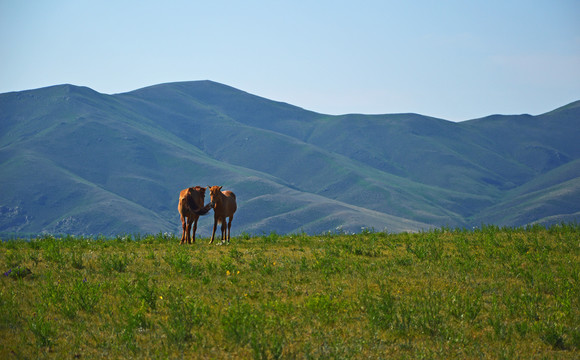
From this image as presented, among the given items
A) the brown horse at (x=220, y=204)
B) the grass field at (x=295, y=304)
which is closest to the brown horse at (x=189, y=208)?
the brown horse at (x=220, y=204)

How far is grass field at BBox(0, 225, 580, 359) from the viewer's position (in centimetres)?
1128

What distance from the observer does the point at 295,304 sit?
1361cm

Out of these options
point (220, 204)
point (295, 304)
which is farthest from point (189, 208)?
point (295, 304)

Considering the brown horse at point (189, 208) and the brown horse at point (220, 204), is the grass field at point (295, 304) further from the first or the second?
the brown horse at point (220, 204)

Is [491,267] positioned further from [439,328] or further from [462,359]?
[462,359]

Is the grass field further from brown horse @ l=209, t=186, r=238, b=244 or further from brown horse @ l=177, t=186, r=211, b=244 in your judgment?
brown horse @ l=209, t=186, r=238, b=244

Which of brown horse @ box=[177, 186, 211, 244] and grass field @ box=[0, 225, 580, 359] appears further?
brown horse @ box=[177, 186, 211, 244]

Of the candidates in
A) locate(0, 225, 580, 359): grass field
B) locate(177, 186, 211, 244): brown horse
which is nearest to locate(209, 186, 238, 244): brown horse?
locate(177, 186, 211, 244): brown horse

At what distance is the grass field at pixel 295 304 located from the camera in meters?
11.3

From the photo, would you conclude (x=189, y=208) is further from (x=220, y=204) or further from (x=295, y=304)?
(x=295, y=304)

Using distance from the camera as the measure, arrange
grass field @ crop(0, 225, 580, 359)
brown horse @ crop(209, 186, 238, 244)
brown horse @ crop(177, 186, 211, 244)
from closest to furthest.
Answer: grass field @ crop(0, 225, 580, 359) < brown horse @ crop(177, 186, 211, 244) < brown horse @ crop(209, 186, 238, 244)

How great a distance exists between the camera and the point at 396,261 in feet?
59.4

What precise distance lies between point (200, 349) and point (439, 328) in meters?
4.79

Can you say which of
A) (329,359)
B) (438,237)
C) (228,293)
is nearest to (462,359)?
(329,359)
